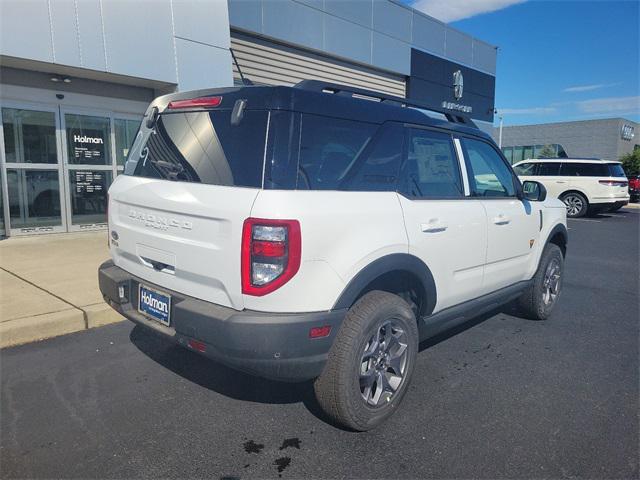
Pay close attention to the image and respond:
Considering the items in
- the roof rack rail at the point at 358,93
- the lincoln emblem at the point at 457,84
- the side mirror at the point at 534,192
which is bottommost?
the side mirror at the point at 534,192

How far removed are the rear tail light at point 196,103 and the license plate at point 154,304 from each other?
115 centimetres

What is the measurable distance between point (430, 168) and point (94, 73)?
23.2ft

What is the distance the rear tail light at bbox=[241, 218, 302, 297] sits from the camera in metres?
2.25

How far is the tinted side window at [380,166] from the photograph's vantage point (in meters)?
2.68

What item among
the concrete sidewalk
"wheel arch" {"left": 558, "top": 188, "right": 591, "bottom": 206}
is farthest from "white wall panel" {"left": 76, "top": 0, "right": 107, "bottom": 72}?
"wheel arch" {"left": 558, "top": 188, "right": 591, "bottom": 206}

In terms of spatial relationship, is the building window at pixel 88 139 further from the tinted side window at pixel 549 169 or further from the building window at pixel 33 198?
the tinted side window at pixel 549 169

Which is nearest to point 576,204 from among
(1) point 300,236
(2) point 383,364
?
(2) point 383,364

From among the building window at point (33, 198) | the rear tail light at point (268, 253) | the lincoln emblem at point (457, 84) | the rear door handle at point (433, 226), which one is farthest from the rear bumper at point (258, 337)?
the lincoln emblem at point (457, 84)

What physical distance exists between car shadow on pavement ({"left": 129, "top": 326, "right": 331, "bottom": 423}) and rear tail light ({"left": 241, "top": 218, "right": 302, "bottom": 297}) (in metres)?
0.90

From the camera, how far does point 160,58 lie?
27.2ft

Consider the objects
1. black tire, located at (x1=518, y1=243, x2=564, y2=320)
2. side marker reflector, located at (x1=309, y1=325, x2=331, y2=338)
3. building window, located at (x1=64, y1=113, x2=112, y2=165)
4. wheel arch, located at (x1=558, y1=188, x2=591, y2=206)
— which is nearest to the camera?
side marker reflector, located at (x1=309, y1=325, x2=331, y2=338)

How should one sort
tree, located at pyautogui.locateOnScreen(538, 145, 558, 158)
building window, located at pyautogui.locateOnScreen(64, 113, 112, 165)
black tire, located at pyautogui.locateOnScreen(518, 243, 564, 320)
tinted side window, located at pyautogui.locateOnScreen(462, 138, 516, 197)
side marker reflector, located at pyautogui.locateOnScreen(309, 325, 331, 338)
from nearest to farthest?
side marker reflector, located at pyautogui.locateOnScreen(309, 325, 331, 338) < tinted side window, located at pyautogui.locateOnScreen(462, 138, 516, 197) < black tire, located at pyautogui.locateOnScreen(518, 243, 564, 320) < building window, located at pyautogui.locateOnScreen(64, 113, 112, 165) < tree, located at pyautogui.locateOnScreen(538, 145, 558, 158)

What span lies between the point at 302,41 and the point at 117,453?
37.2 ft

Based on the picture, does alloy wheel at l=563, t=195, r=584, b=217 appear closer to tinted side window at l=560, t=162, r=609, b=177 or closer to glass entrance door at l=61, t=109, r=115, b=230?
tinted side window at l=560, t=162, r=609, b=177
